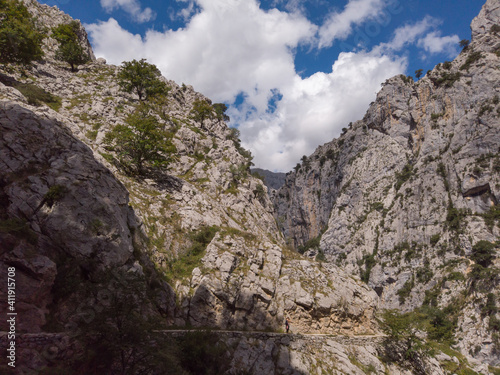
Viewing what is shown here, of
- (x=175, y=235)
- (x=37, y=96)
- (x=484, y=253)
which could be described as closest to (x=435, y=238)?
(x=484, y=253)

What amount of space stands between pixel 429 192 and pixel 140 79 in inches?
4025

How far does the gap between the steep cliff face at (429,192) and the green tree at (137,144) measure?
3652 cm

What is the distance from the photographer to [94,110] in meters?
39.7

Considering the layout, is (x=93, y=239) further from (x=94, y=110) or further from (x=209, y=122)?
(x=209, y=122)

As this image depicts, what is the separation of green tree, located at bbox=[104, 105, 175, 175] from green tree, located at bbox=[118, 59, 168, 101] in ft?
66.7

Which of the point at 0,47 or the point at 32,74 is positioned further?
the point at 32,74

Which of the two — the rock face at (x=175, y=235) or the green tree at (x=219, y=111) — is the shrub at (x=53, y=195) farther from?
the green tree at (x=219, y=111)

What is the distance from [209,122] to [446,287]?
80.4 meters

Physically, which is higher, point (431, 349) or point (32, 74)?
point (32, 74)

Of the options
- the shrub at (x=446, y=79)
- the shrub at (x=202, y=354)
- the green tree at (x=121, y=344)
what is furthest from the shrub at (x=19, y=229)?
the shrub at (x=446, y=79)

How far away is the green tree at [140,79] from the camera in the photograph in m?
48.9

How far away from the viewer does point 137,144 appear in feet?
102

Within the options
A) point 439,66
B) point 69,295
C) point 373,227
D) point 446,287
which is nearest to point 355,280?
point 69,295

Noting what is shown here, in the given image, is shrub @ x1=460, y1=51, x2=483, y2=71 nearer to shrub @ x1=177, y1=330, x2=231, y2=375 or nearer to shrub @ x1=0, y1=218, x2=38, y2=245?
shrub @ x1=177, y1=330, x2=231, y2=375
